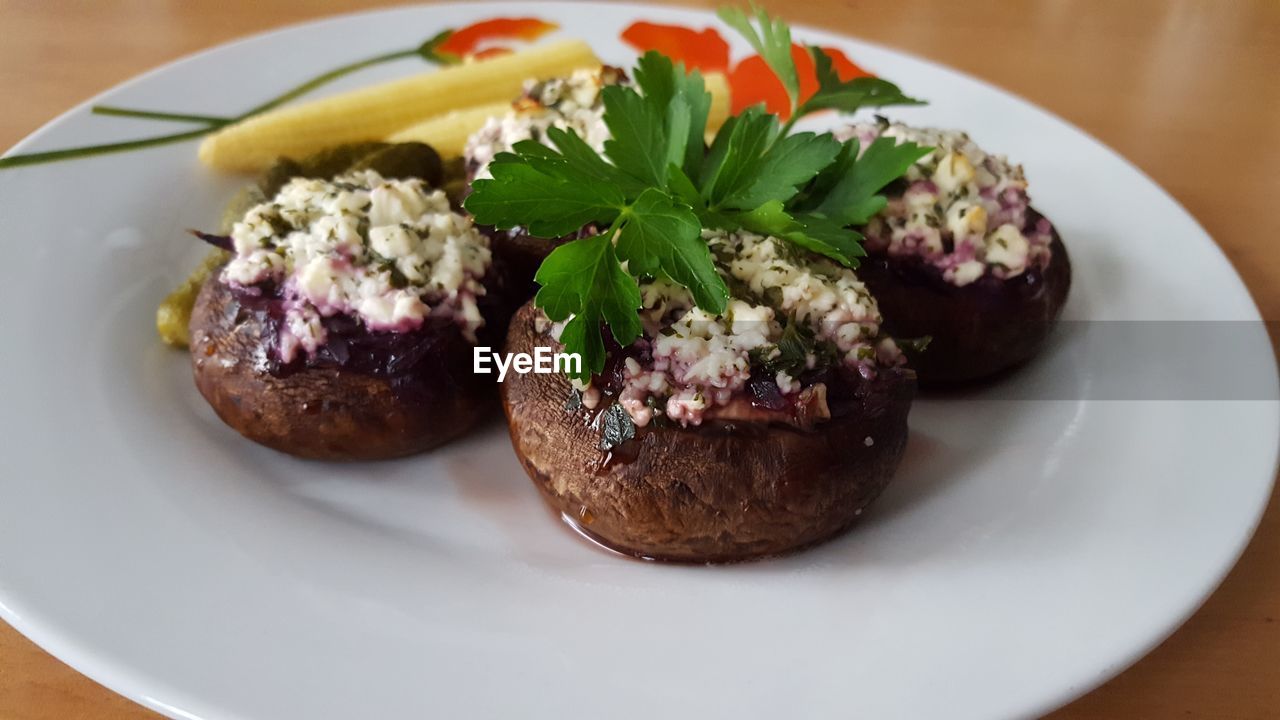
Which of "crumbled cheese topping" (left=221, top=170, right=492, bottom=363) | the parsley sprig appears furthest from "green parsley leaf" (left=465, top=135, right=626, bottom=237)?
"crumbled cheese topping" (left=221, top=170, right=492, bottom=363)

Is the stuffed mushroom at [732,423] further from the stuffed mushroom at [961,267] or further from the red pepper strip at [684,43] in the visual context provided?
the red pepper strip at [684,43]

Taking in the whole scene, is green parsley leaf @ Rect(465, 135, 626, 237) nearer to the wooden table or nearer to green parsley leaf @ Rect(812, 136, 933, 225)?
green parsley leaf @ Rect(812, 136, 933, 225)

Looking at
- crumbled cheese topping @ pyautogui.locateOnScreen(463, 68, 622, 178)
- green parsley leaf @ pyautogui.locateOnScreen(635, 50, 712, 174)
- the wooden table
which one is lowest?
the wooden table

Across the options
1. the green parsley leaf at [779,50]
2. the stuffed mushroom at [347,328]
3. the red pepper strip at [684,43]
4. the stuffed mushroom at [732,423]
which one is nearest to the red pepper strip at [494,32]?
the red pepper strip at [684,43]

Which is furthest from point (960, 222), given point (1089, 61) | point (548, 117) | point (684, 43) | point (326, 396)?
point (1089, 61)

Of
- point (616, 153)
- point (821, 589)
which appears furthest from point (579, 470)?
point (616, 153)

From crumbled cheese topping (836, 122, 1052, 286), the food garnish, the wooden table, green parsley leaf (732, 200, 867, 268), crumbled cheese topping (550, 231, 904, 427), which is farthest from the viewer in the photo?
the wooden table

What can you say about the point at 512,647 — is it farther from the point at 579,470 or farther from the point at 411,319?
the point at 411,319
